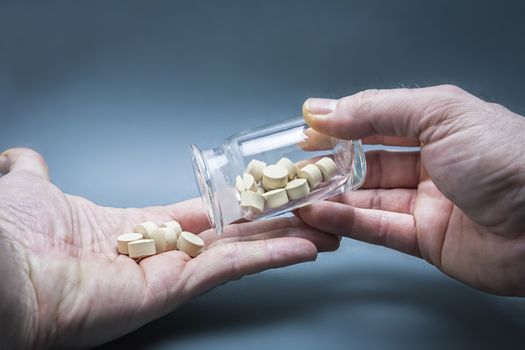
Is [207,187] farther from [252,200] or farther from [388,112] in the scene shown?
[388,112]

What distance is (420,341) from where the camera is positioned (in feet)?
6.00

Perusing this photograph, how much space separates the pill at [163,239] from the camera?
209cm

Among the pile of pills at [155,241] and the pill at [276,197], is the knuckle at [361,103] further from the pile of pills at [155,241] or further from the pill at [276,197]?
the pile of pills at [155,241]

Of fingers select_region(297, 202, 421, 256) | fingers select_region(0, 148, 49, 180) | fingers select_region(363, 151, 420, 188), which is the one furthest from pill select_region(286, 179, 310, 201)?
fingers select_region(0, 148, 49, 180)

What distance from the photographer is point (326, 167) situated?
2041 mm

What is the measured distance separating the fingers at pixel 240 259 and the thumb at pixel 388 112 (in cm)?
39

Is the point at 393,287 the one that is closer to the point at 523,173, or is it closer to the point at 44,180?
the point at 523,173

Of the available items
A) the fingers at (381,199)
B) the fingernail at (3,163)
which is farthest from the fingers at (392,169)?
the fingernail at (3,163)

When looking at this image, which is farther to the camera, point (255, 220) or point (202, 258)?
point (255, 220)

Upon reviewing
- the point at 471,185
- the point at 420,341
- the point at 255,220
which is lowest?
the point at 420,341

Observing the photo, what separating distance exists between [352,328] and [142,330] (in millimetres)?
659

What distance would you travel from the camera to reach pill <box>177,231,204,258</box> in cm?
207

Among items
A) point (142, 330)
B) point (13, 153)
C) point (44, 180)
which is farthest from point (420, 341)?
point (13, 153)

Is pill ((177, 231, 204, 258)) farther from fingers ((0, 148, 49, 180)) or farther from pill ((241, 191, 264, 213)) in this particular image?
fingers ((0, 148, 49, 180))
